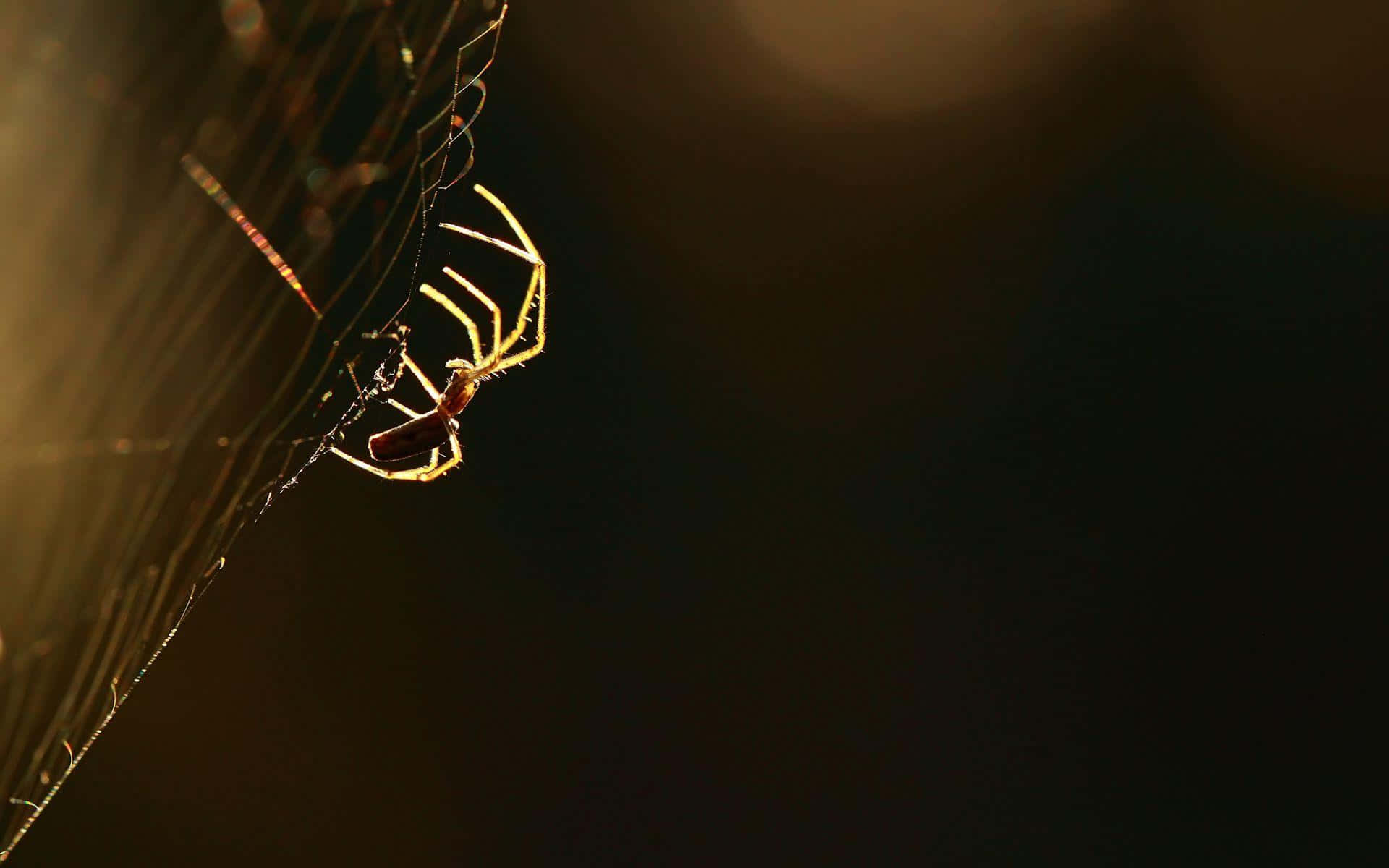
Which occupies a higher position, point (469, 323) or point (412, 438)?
point (469, 323)

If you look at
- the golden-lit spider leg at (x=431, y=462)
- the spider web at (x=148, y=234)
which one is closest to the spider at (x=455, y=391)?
the golden-lit spider leg at (x=431, y=462)

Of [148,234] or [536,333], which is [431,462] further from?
[148,234]

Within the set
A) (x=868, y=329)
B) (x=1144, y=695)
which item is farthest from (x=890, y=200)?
(x=1144, y=695)

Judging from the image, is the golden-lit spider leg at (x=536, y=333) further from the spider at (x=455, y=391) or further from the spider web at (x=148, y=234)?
the spider web at (x=148, y=234)

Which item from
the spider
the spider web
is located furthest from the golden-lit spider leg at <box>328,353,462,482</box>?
the spider web

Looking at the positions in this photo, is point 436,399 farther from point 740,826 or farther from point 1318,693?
point 1318,693

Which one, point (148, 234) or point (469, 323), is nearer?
point (148, 234)

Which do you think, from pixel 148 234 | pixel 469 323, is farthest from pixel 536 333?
pixel 148 234
